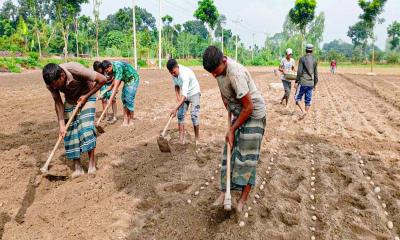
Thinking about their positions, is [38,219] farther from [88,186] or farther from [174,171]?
[174,171]

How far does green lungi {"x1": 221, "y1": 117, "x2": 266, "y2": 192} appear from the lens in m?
3.00

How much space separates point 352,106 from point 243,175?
7681mm

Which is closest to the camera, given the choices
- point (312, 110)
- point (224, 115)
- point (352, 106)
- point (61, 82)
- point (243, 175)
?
point (243, 175)

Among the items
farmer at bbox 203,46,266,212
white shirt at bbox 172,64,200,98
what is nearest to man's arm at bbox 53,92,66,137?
white shirt at bbox 172,64,200,98

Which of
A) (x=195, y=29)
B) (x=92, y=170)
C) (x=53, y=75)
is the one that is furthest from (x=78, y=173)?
(x=195, y=29)

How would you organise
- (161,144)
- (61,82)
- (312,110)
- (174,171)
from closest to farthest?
(61,82) < (174,171) < (161,144) < (312,110)

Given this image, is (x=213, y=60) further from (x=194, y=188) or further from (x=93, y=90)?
(x=93, y=90)

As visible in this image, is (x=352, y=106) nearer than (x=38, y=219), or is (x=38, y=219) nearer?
(x=38, y=219)

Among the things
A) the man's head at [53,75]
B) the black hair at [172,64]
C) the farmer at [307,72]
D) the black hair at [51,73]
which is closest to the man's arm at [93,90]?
the man's head at [53,75]

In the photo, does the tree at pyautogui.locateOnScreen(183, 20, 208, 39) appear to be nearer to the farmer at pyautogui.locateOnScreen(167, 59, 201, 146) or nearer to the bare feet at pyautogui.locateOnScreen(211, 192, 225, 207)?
the farmer at pyautogui.locateOnScreen(167, 59, 201, 146)

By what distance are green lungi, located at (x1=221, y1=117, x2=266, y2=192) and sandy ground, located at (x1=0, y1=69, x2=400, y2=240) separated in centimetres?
39

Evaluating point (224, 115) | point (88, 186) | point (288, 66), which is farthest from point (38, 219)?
point (288, 66)

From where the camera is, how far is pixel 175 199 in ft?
11.6

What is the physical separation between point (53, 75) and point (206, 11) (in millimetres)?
34085
